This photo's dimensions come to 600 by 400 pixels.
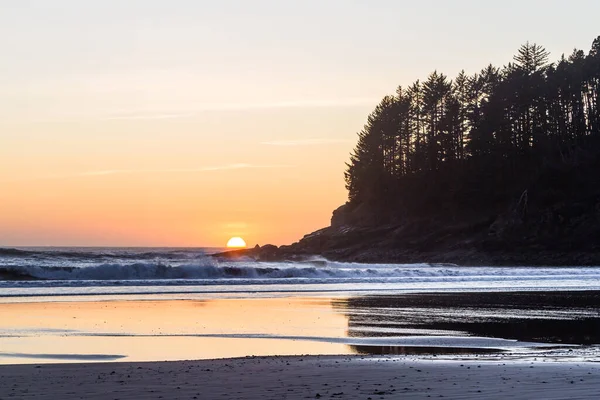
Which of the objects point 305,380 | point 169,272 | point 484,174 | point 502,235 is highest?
point 484,174

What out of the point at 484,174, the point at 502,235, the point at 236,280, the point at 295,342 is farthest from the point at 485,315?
the point at 484,174

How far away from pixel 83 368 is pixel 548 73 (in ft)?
257

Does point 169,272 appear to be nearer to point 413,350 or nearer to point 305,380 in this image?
point 413,350

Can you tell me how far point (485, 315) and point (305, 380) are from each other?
12990mm

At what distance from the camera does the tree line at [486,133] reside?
3113 inches

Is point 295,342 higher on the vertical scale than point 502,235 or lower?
lower

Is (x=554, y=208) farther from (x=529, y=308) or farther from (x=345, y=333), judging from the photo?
(x=345, y=333)

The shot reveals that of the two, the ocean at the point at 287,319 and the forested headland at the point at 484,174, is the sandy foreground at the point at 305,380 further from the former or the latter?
the forested headland at the point at 484,174

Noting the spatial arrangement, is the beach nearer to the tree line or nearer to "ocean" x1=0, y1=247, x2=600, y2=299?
"ocean" x1=0, y1=247, x2=600, y2=299

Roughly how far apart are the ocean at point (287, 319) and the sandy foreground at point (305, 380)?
179 cm

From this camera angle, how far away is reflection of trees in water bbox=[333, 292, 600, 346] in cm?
1845

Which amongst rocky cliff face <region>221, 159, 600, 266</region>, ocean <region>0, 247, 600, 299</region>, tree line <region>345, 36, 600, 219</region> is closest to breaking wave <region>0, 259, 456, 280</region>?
ocean <region>0, 247, 600, 299</region>

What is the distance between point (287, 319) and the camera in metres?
21.7

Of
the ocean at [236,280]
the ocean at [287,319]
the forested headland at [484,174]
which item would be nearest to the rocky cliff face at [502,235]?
the forested headland at [484,174]
